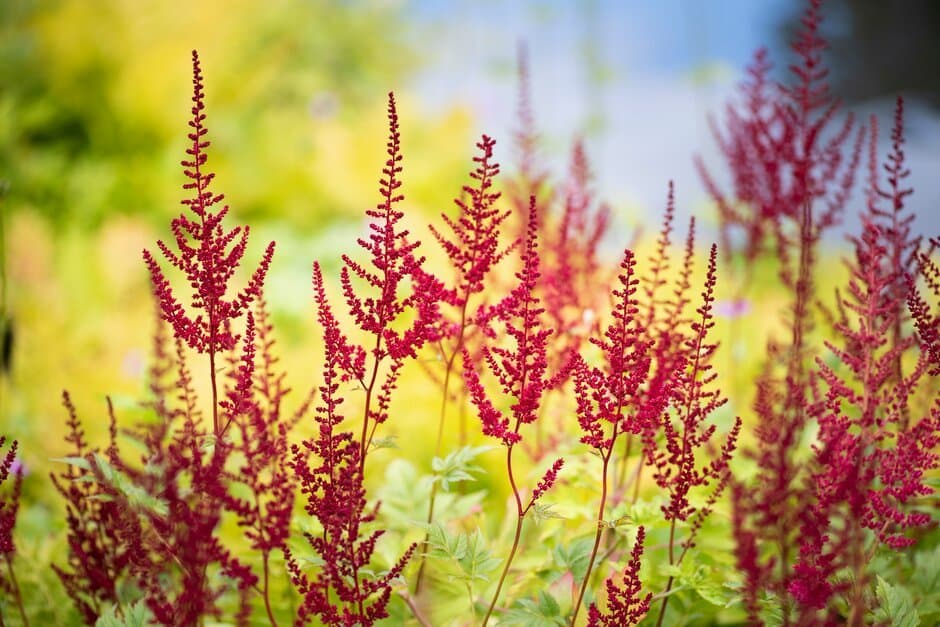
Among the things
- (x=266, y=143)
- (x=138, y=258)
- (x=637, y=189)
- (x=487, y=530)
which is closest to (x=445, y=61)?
(x=266, y=143)

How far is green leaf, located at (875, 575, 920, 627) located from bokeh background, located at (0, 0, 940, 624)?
3483mm

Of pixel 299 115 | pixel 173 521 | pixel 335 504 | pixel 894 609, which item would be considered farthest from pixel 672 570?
pixel 299 115

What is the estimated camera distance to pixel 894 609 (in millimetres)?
1455

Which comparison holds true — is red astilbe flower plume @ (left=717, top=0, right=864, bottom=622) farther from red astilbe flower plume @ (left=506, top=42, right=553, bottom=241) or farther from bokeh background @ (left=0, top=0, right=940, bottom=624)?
bokeh background @ (left=0, top=0, right=940, bottom=624)

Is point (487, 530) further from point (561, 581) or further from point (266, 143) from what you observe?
point (266, 143)

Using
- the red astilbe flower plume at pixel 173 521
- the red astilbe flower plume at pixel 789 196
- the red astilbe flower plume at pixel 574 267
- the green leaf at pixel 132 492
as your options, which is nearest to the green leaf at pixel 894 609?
the red astilbe flower plume at pixel 789 196

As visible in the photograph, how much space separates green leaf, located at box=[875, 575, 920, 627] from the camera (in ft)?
4.69

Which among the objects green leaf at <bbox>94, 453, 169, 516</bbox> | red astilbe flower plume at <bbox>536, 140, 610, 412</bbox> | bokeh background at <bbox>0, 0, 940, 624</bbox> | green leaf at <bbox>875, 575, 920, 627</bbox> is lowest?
green leaf at <bbox>875, 575, 920, 627</bbox>

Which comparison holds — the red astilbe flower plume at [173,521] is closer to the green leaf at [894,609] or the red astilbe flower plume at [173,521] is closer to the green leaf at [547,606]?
the green leaf at [547,606]

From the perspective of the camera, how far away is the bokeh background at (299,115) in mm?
5547

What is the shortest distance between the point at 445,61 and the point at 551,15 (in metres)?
1.98

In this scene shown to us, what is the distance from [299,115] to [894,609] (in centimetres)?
801

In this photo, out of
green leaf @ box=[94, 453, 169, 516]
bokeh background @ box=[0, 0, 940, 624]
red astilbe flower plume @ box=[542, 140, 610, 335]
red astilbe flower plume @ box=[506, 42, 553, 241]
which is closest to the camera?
green leaf @ box=[94, 453, 169, 516]

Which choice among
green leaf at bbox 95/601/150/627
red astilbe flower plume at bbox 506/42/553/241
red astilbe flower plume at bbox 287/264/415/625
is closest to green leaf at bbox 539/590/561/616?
red astilbe flower plume at bbox 287/264/415/625
